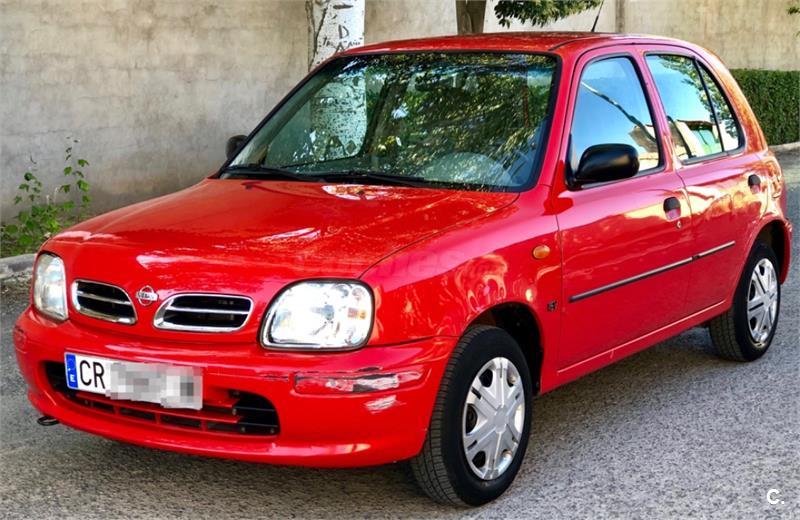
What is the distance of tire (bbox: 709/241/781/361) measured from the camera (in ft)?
20.7

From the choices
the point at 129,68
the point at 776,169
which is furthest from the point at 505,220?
the point at 129,68

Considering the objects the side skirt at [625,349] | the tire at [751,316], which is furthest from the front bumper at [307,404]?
the tire at [751,316]

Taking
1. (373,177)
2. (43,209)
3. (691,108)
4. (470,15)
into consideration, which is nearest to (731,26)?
(470,15)

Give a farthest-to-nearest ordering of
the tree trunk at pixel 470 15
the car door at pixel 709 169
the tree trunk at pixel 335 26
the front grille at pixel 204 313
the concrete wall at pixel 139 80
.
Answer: the tree trunk at pixel 470 15, the concrete wall at pixel 139 80, the tree trunk at pixel 335 26, the car door at pixel 709 169, the front grille at pixel 204 313

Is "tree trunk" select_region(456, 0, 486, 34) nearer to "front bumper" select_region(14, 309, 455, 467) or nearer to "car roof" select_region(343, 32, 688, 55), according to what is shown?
"car roof" select_region(343, 32, 688, 55)

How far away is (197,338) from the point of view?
13.4ft

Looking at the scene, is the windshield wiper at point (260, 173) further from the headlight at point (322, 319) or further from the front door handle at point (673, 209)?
the front door handle at point (673, 209)

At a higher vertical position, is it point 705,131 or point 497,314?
point 705,131

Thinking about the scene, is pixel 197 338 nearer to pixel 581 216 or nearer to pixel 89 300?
pixel 89 300

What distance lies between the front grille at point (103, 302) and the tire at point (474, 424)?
1121 mm

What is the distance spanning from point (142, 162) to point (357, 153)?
6855 millimetres

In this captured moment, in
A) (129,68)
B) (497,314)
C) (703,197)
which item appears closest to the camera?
(497,314)

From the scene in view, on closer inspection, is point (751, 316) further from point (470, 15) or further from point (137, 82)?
point (470, 15)

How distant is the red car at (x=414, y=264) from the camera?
403 centimetres
